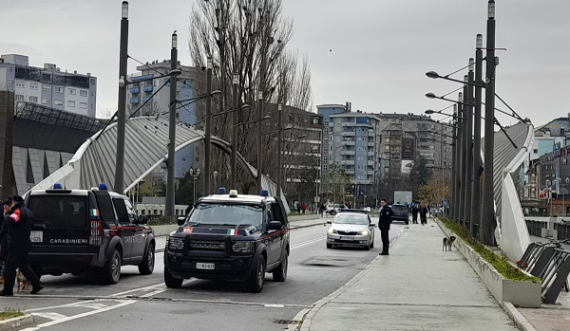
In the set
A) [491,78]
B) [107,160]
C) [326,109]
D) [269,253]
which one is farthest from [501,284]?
[326,109]

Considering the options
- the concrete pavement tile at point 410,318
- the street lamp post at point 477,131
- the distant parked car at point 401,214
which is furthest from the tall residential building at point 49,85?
the concrete pavement tile at point 410,318

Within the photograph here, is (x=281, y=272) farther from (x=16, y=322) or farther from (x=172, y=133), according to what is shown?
(x=172, y=133)

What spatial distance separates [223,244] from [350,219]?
19.3 meters

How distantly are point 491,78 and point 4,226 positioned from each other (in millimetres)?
16923

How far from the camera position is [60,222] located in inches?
637

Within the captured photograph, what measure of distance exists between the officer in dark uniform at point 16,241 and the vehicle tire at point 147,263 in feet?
16.6

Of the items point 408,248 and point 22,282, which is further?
point 408,248

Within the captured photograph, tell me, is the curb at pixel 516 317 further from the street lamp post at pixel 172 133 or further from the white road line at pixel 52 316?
the street lamp post at pixel 172 133

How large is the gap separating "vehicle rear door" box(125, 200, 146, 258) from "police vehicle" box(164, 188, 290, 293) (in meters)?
1.71

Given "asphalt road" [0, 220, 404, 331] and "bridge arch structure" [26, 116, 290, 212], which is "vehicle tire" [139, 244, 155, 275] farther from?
"bridge arch structure" [26, 116, 290, 212]

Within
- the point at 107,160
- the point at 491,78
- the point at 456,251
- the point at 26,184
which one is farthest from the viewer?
the point at 26,184

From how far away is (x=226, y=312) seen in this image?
1304 centimetres

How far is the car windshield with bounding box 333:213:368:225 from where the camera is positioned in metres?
34.3

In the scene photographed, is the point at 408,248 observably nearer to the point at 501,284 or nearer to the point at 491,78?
the point at 491,78
